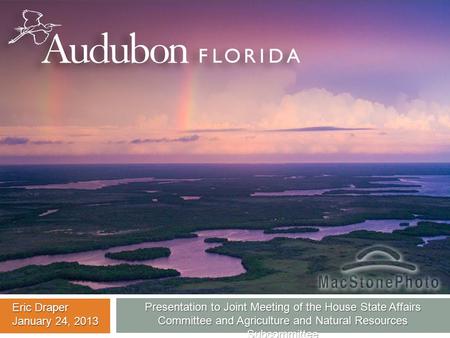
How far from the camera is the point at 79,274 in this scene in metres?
11.5

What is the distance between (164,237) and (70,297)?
8.55m

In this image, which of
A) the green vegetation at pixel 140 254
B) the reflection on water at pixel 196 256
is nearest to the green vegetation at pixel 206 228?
the green vegetation at pixel 140 254

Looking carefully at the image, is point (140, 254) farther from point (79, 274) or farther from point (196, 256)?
point (79, 274)

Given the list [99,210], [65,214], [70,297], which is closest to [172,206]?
[99,210]

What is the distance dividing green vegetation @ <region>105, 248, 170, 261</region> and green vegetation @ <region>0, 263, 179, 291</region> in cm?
108

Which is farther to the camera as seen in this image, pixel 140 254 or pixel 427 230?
pixel 427 230

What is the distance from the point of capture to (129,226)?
17.8m

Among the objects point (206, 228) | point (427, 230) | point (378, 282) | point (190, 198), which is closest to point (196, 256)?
point (206, 228)

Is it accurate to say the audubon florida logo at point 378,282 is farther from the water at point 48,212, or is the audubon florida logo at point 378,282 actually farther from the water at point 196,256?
the water at point 48,212

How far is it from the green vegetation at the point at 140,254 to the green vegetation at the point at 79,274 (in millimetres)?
1075

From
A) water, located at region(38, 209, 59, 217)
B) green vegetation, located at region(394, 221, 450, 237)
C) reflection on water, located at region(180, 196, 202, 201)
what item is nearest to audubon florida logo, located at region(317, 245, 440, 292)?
green vegetation, located at region(394, 221, 450, 237)

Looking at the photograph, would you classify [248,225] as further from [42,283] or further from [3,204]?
[3,204]

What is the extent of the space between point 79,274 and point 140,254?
2.15m

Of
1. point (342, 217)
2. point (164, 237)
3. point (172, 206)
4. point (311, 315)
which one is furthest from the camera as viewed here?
point (172, 206)
